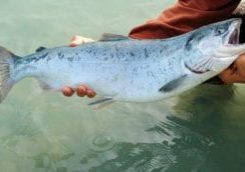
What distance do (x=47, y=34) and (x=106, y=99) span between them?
1.99 metres

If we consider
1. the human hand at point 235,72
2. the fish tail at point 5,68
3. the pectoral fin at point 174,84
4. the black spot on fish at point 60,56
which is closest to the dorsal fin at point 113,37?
the black spot on fish at point 60,56

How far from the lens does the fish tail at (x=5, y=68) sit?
3176 millimetres

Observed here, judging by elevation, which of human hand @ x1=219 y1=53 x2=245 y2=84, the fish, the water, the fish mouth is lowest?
the water

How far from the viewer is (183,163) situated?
10.7ft

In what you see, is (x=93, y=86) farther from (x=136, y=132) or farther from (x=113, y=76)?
(x=136, y=132)

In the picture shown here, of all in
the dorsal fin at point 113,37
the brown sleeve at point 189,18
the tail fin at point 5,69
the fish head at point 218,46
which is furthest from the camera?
the brown sleeve at point 189,18

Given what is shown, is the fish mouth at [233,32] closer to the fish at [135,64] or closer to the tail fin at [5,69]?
the fish at [135,64]

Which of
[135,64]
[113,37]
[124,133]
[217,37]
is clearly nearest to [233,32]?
[217,37]

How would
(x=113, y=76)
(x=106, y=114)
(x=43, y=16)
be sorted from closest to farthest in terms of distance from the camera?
(x=113, y=76)
(x=106, y=114)
(x=43, y=16)

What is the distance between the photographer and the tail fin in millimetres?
3176

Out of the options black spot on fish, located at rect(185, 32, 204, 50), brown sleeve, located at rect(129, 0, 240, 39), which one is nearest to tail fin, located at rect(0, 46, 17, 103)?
→ brown sleeve, located at rect(129, 0, 240, 39)

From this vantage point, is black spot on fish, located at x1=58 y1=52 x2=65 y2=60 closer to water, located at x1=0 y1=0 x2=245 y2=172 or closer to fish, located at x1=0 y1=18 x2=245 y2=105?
fish, located at x1=0 y1=18 x2=245 y2=105

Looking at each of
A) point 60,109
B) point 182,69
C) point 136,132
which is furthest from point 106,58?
point 60,109

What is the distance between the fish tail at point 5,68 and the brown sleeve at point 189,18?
861mm
